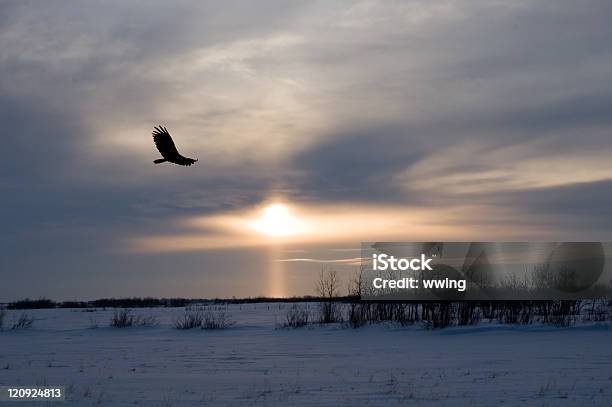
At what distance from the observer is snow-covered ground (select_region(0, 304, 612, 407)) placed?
35.2 feet

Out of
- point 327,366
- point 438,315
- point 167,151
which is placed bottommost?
point 327,366

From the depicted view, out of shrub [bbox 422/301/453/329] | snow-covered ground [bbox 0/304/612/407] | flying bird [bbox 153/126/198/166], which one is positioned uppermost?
flying bird [bbox 153/126/198/166]

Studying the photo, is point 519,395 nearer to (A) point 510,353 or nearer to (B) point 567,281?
(A) point 510,353

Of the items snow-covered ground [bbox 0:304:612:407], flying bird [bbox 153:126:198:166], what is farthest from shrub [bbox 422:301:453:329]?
flying bird [bbox 153:126:198:166]

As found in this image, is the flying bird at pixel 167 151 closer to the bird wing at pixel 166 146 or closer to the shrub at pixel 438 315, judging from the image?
the bird wing at pixel 166 146

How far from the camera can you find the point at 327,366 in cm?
1474

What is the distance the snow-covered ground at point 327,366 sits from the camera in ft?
35.2

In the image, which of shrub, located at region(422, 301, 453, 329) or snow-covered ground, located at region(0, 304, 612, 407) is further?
shrub, located at region(422, 301, 453, 329)

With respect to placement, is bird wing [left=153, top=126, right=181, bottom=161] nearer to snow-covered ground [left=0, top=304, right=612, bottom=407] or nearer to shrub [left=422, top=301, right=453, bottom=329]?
snow-covered ground [left=0, top=304, right=612, bottom=407]

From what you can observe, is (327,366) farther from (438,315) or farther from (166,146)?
(438,315)

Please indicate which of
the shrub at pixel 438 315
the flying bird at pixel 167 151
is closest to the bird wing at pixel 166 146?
the flying bird at pixel 167 151

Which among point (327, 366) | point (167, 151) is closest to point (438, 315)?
point (327, 366)

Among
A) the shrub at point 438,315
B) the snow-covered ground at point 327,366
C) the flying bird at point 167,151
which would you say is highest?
the flying bird at point 167,151

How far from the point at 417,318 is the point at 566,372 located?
13.5 m
